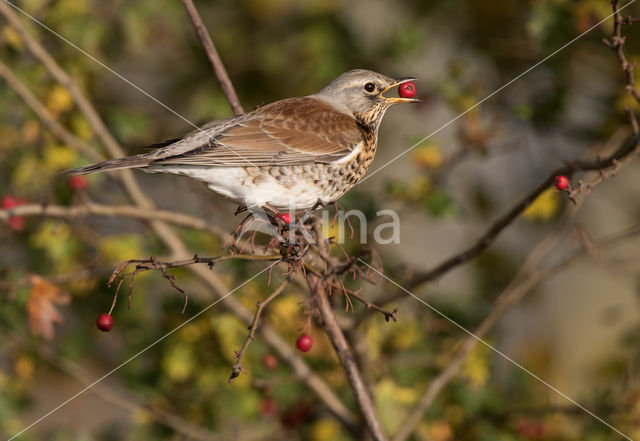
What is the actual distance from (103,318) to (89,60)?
5.33ft

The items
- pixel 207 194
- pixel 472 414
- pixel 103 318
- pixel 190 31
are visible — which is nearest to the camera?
pixel 103 318

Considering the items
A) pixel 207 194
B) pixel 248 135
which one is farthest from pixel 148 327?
pixel 248 135

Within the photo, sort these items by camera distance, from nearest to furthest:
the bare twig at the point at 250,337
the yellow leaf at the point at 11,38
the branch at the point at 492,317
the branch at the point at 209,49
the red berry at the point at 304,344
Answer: the bare twig at the point at 250,337 → the branch at the point at 209,49 → the red berry at the point at 304,344 → the branch at the point at 492,317 → the yellow leaf at the point at 11,38

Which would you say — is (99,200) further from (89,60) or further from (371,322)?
(371,322)

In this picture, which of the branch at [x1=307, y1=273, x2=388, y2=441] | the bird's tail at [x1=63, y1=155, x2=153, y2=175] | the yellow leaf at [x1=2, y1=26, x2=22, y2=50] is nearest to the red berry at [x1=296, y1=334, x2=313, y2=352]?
the branch at [x1=307, y1=273, x2=388, y2=441]

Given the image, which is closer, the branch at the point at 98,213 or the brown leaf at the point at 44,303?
the branch at the point at 98,213

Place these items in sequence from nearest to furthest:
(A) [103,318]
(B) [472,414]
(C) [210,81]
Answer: (A) [103,318]
(B) [472,414]
(C) [210,81]

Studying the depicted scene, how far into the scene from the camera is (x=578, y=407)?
227 cm

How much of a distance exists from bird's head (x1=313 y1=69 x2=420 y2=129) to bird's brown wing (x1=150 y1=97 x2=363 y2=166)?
7 cm

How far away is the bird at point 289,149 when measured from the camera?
5.98 ft

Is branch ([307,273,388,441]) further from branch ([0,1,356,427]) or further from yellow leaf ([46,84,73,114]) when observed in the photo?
yellow leaf ([46,84,73,114])

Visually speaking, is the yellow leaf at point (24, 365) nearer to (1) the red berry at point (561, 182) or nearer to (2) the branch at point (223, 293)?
(2) the branch at point (223, 293)

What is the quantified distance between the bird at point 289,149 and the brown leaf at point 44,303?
673 millimetres

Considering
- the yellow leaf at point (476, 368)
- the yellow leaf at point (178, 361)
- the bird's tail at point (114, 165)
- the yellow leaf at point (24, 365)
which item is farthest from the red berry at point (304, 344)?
the yellow leaf at point (24, 365)
